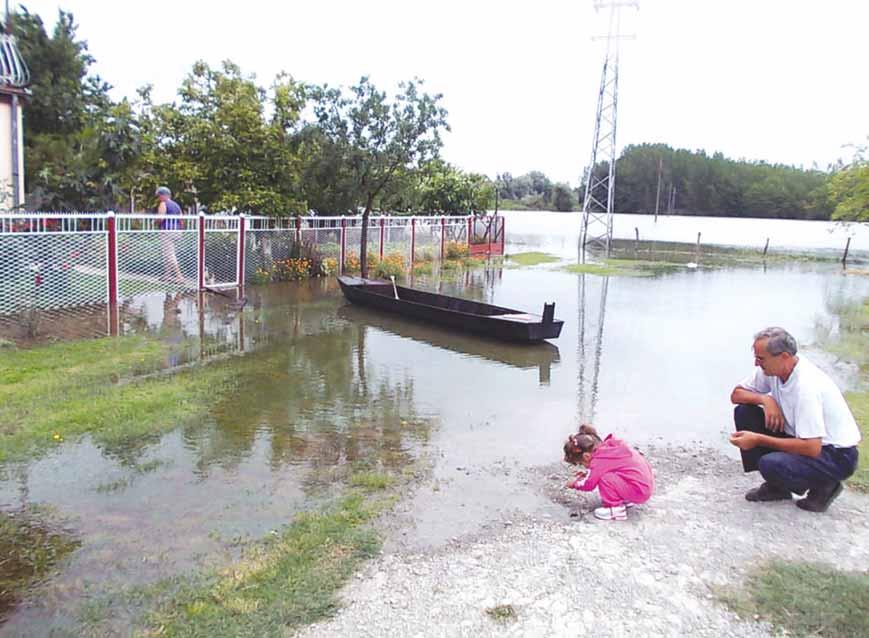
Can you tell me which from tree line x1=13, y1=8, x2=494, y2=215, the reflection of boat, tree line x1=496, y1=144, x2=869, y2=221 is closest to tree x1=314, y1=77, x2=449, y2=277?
tree line x1=13, y1=8, x2=494, y2=215

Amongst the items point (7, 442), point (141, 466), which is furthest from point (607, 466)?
point (7, 442)

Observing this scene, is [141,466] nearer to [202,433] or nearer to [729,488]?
[202,433]

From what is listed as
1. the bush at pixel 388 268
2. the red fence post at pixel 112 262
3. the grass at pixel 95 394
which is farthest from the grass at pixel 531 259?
the grass at pixel 95 394

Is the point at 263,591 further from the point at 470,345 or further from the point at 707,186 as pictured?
the point at 707,186

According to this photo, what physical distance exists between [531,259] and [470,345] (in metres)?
17.4

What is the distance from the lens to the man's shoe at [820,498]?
4.32 metres

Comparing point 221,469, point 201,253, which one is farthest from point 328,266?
point 221,469

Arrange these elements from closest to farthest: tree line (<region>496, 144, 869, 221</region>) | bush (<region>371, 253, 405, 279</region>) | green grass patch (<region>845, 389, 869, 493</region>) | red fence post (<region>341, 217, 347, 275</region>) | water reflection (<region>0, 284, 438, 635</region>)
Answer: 1. water reflection (<region>0, 284, 438, 635</region>)
2. green grass patch (<region>845, 389, 869, 493</region>)
3. red fence post (<region>341, 217, 347, 275</region>)
4. bush (<region>371, 253, 405, 279</region>)
5. tree line (<region>496, 144, 869, 221</region>)

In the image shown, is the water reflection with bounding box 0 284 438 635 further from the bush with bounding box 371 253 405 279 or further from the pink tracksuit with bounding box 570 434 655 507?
the bush with bounding box 371 253 405 279

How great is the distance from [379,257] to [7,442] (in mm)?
15051

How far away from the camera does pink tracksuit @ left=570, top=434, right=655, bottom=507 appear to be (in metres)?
4.30

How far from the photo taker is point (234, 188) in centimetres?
1605

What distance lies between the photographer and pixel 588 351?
10227 mm

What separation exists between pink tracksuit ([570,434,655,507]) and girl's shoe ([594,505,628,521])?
0.09ft
